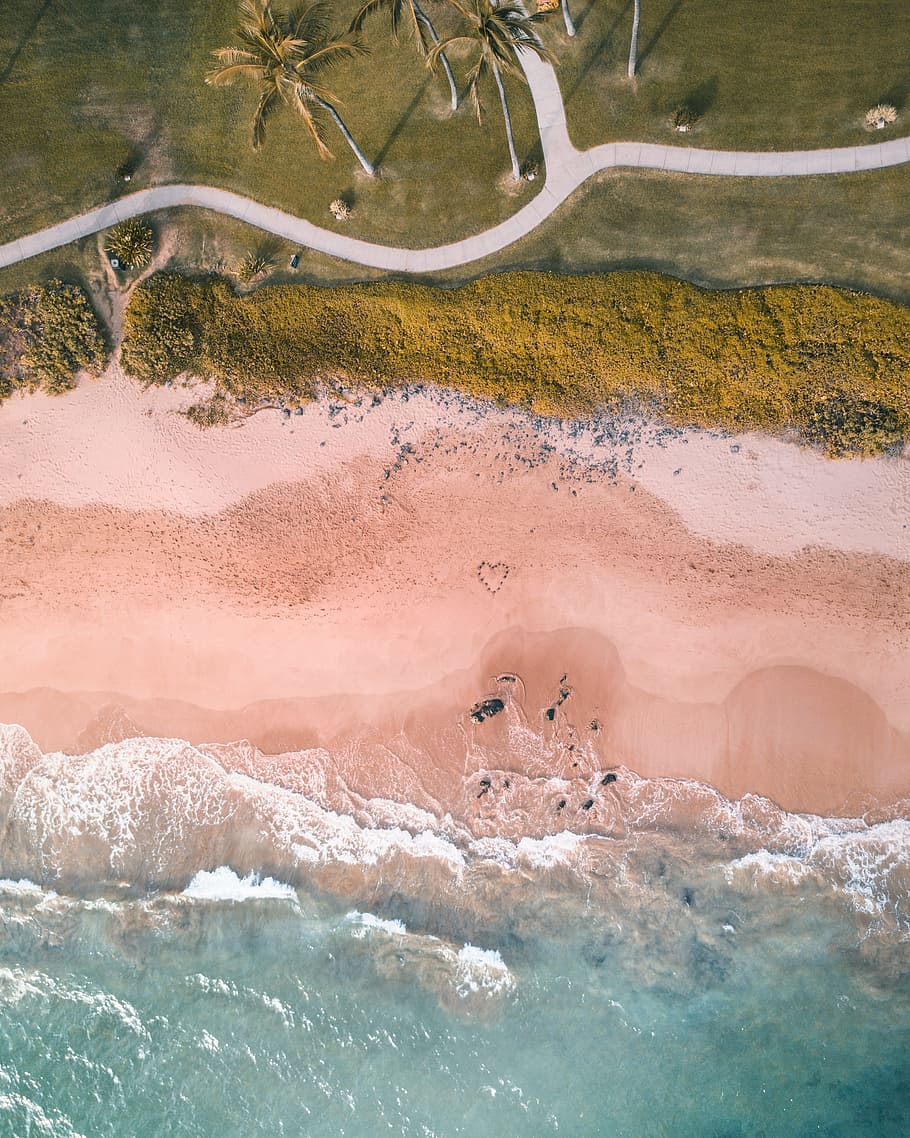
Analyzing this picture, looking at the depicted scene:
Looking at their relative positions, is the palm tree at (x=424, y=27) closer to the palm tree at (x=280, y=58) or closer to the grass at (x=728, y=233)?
the palm tree at (x=280, y=58)

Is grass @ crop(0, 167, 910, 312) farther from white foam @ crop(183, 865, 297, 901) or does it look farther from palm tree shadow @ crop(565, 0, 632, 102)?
white foam @ crop(183, 865, 297, 901)

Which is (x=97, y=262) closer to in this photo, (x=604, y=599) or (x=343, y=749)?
(x=343, y=749)

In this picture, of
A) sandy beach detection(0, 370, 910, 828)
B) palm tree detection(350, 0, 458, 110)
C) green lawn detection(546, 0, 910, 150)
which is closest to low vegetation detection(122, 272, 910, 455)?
sandy beach detection(0, 370, 910, 828)

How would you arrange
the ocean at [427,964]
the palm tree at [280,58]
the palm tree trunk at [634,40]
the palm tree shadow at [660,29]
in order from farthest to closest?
the ocean at [427,964] < the palm tree shadow at [660,29] < the palm tree trunk at [634,40] < the palm tree at [280,58]

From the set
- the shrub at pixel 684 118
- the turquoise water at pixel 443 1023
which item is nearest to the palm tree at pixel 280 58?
the shrub at pixel 684 118

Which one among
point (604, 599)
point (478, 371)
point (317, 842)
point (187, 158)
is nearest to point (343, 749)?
point (317, 842)

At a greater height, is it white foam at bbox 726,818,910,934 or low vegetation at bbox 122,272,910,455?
low vegetation at bbox 122,272,910,455
